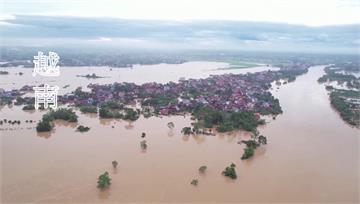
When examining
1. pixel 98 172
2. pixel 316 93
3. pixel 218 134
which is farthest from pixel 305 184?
pixel 316 93

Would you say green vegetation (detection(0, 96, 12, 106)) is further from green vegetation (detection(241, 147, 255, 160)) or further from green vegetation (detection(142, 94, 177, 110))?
green vegetation (detection(241, 147, 255, 160))

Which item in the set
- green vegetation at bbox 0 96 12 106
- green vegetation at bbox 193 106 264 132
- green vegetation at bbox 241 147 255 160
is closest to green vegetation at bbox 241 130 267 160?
green vegetation at bbox 241 147 255 160

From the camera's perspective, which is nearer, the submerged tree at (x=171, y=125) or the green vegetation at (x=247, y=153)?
the green vegetation at (x=247, y=153)

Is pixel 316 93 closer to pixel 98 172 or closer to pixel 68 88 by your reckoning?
pixel 68 88

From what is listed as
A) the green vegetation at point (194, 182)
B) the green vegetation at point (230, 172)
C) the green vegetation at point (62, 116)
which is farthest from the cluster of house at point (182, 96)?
the green vegetation at point (194, 182)

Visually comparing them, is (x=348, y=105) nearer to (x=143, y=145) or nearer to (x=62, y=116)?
(x=143, y=145)

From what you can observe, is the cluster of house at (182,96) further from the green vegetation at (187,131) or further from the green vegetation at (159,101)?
the green vegetation at (187,131)

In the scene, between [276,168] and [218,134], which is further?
[218,134]

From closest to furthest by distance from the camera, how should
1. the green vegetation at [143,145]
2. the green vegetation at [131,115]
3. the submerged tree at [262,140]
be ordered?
1. the green vegetation at [143,145]
2. the submerged tree at [262,140]
3. the green vegetation at [131,115]

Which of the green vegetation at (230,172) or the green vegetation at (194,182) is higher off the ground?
the green vegetation at (230,172)
